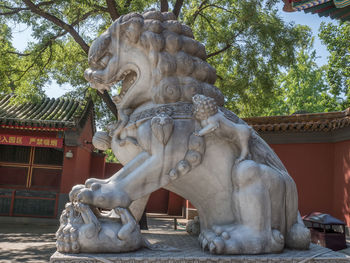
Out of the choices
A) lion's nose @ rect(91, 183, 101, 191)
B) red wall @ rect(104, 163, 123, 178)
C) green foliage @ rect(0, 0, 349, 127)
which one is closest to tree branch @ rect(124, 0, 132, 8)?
green foliage @ rect(0, 0, 349, 127)

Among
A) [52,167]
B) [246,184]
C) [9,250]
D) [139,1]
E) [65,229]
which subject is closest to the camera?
[65,229]

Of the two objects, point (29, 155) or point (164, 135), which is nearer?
point (164, 135)

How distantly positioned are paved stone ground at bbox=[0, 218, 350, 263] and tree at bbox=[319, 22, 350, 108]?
9.23 meters

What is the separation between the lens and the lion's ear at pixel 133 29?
7.56ft

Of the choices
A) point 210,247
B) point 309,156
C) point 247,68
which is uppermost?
point 247,68

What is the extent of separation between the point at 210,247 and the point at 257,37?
7.99m

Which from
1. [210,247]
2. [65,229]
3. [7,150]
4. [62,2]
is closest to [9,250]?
[65,229]

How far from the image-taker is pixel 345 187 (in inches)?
311

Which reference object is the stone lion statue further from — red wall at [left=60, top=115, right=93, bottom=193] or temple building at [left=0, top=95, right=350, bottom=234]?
red wall at [left=60, top=115, right=93, bottom=193]

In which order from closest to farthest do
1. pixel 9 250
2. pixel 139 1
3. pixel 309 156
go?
pixel 9 250, pixel 139 1, pixel 309 156

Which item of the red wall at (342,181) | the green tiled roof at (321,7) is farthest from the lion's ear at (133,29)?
the red wall at (342,181)

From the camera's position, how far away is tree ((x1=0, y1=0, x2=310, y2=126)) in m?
8.22

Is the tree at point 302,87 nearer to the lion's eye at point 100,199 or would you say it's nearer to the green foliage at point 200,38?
the green foliage at point 200,38

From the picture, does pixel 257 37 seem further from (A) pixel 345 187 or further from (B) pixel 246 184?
(B) pixel 246 184
